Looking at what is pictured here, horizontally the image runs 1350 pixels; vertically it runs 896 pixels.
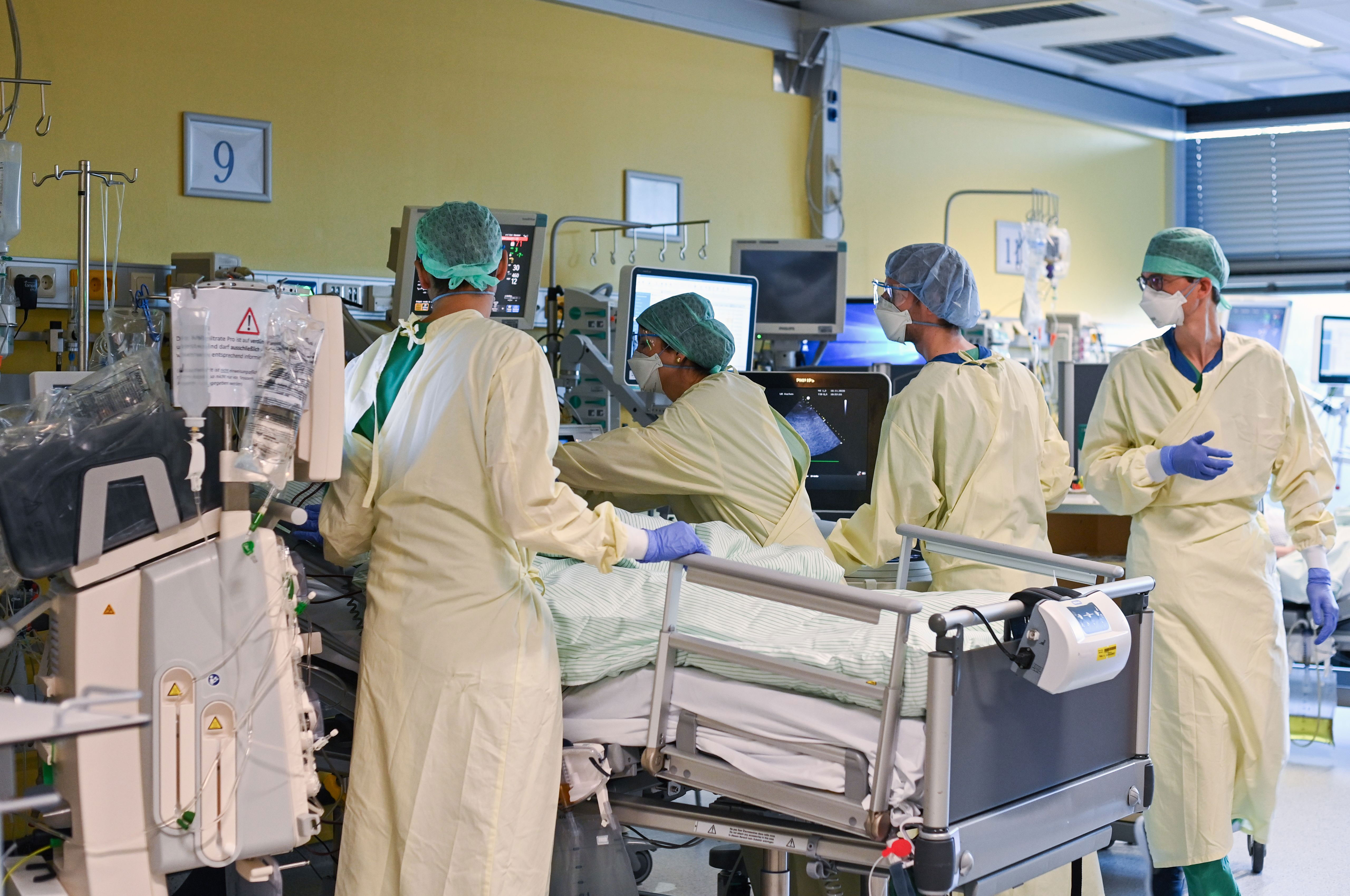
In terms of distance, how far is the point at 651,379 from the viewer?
356 cm

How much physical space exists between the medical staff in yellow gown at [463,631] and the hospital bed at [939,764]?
192 mm

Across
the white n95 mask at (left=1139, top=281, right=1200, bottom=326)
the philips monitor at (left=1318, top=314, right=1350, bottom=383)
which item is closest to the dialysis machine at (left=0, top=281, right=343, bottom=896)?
the white n95 mask at (left=1139, top=281, right=1200, bottom=326)

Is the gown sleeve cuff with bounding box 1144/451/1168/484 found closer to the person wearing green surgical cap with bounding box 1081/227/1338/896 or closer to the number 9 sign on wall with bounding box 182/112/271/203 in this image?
the person wearing green surgical cap with bounding box 1081/227/1338/896

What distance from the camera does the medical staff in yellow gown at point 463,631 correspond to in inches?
83.4

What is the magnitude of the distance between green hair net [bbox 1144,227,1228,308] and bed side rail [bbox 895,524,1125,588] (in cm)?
80

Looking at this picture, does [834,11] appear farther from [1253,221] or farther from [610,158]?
[1253,221]

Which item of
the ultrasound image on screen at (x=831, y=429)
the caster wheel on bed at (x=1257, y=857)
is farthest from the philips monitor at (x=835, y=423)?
the caster wheel on bed at (x=1257, y=857)

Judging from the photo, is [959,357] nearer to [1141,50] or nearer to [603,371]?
[603,371]

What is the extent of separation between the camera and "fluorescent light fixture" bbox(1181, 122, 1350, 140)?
9.20 metres

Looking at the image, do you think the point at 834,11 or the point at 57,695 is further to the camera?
the point at 834,11

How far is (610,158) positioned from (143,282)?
7.94 feet

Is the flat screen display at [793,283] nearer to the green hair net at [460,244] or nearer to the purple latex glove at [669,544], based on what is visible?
the green hair net at [460,244]

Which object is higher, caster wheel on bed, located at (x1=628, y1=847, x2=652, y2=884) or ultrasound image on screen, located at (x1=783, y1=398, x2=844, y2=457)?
ultrasound image on screen, located at (x1=783, y1=398, x2=844, y2=457)

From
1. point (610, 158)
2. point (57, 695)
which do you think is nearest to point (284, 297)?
point (57, 695)
